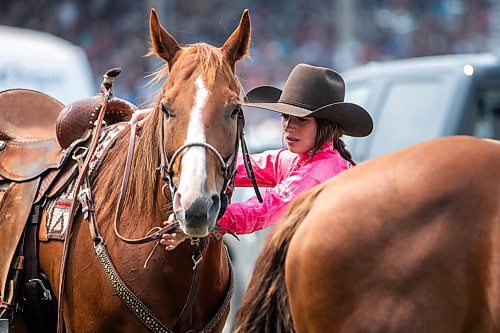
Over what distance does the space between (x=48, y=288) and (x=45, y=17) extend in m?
15.9

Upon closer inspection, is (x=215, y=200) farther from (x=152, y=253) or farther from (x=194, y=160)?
(x=152, y=253)

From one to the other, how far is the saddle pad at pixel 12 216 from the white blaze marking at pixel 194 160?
3.72 ft

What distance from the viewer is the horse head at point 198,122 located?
350 centimetres

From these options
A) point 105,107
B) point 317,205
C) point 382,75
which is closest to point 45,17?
point 382,75

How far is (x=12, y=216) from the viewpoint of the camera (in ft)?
14.8

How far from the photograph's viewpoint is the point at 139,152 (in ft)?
13.6

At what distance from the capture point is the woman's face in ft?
13.6

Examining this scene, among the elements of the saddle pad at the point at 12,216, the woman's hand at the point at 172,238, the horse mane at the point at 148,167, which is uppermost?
the horse mane at the point at 148,167

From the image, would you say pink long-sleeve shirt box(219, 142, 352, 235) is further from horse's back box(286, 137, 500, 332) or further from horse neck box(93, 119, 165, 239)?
horse's back box(286, 137, 500, 332)

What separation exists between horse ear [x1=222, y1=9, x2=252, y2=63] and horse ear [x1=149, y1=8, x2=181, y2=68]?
20cm

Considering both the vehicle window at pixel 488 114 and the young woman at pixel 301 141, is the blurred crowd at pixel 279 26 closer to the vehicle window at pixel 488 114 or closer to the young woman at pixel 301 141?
the vehicle window at pixel 488 114

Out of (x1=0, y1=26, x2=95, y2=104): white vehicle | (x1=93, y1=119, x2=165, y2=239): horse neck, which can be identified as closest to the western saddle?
(x1=93, y1=119, x2=165, y2=239): horse neck

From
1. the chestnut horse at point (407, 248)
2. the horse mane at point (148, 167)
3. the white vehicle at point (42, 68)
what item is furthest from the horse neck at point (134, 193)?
the white vehicle at point (42, 68)

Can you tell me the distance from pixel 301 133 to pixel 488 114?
5215 mm
